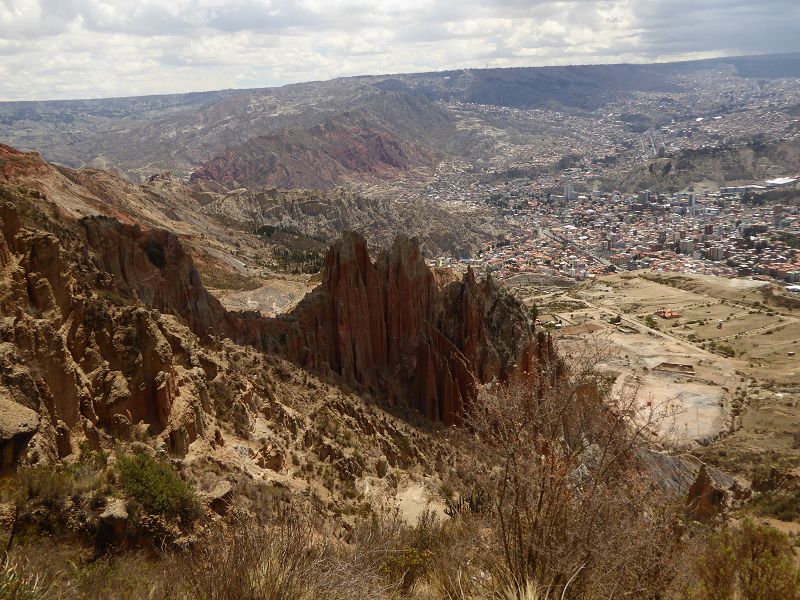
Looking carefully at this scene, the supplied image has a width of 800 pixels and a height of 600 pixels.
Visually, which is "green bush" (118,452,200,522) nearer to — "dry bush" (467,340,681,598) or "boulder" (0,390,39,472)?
"boulder" (0,390,39,472)

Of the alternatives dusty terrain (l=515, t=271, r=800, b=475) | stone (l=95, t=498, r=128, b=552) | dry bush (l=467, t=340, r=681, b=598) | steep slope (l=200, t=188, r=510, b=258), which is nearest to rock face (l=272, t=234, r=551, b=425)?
dusty terrain (l=515, t=271, r=800, b=475)

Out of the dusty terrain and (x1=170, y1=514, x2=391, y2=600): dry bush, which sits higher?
(x1=170, y1=514, x2=391, y2=600): dry bush

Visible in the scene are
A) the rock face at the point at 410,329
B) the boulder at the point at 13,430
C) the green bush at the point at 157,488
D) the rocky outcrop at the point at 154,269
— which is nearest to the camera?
the boulder at the point at 13,430

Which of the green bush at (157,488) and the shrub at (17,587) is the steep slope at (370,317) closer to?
the green bush at (157,488)

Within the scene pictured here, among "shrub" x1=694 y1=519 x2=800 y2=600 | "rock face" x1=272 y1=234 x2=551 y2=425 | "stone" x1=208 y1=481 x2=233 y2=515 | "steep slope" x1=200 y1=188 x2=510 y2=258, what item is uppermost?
"shrub" x1=694 y1=519 x2=800 y2=600

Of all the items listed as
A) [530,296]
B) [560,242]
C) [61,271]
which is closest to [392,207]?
[560,242]

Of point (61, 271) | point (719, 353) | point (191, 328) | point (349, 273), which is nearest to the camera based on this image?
point (61, 271)

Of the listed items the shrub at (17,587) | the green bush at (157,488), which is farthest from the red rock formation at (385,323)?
the shrub at (17,587)

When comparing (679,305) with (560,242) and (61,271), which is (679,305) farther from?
(61,271)

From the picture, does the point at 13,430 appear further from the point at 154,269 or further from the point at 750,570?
the point at 154,269
